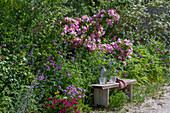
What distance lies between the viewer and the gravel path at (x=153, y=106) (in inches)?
156

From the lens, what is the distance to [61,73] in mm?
3963

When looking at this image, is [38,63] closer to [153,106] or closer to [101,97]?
[101,97]

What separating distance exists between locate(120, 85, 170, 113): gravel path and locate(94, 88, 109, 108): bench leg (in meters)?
0.33

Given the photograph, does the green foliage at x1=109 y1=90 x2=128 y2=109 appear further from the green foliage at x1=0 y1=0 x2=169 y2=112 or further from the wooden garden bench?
the wooden garden bench

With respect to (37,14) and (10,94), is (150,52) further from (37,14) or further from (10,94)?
(10,94)

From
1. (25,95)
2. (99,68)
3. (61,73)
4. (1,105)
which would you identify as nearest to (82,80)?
(61,73)

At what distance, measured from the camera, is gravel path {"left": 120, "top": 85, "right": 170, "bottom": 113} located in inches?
156

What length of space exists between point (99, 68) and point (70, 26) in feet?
3.74

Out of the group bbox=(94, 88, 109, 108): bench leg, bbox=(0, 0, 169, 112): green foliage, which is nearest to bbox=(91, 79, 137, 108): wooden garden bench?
bbox=(94, 88, 109, 108): bench leg

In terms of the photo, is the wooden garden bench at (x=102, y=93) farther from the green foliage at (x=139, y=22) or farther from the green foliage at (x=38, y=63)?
the green foliage at (x=139, y=22)

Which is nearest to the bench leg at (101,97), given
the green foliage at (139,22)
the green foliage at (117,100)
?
the green foliage at (117,100)

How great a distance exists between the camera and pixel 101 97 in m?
4.12

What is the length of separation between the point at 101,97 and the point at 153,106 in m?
1.00

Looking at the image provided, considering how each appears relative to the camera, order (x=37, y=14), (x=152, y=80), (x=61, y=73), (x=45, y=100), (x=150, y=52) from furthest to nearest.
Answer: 1. (x=150, y=52)
2. (x=152, y=80)
3. (x=37, y=14)
4. (x=61, y=73)
5. (x=45, y=100)
